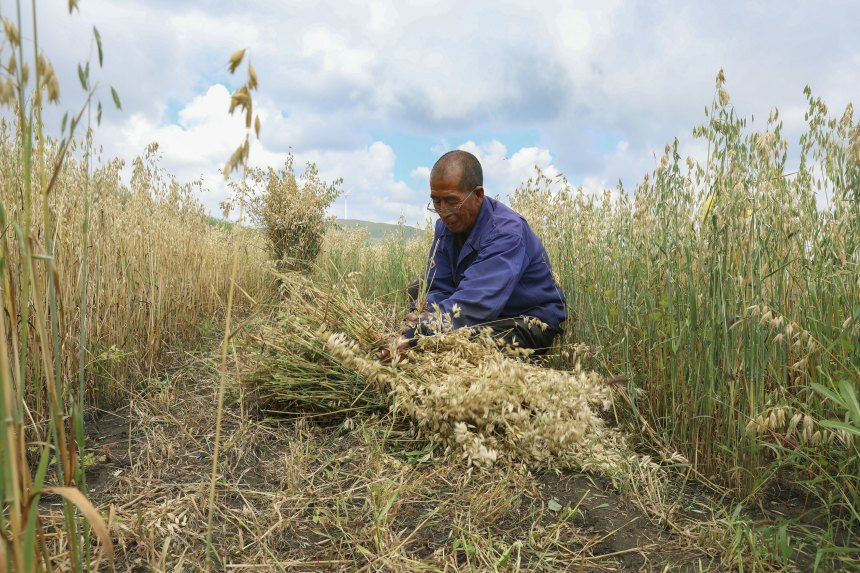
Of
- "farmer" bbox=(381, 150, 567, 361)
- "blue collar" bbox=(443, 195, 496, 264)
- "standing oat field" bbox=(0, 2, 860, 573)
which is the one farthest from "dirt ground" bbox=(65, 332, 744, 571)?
"blue collar" bbox=(443, 195, 496, 264)

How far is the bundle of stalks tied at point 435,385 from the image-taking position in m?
2.46

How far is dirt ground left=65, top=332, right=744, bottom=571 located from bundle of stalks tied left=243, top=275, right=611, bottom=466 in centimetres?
12

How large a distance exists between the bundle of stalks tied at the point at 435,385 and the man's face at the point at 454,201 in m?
0.86

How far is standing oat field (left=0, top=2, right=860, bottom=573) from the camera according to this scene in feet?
6.14

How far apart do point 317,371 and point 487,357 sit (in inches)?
33.5

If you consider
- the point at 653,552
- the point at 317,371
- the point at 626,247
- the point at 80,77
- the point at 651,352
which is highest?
the point at 80,77

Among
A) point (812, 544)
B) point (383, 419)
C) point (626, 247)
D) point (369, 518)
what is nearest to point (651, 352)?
point (626, 247)

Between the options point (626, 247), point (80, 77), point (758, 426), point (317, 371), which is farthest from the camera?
point (626, 247)

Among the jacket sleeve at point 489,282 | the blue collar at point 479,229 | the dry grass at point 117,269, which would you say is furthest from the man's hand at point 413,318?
the dry grass at point 117,269

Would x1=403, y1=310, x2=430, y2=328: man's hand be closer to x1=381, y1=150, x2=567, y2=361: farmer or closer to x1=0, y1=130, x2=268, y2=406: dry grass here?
x1=381, y1=150, x2=567, y2=361: farmer

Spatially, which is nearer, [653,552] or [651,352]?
[653,552]

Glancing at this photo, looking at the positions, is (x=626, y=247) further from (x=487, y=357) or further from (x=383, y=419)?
(x=383, y=419)

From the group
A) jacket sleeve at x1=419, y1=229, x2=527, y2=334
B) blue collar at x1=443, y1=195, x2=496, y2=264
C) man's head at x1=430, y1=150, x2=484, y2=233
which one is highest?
man's head at x1=430, y1=150, x2=484, y2=233

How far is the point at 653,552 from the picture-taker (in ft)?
6.43
